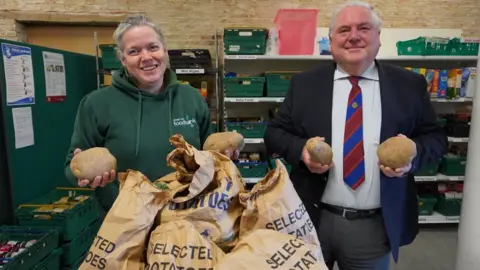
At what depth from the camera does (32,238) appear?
2281 mm

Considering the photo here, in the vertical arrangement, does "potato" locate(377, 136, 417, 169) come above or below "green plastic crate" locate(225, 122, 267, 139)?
above

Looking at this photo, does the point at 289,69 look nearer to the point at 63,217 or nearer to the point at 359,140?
the point at 63,217

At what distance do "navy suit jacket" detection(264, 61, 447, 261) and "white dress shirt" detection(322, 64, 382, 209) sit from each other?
0.9 inches

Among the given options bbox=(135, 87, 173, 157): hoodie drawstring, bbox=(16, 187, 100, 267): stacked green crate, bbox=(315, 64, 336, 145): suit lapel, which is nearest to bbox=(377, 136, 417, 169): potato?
bbox=(315, 64, 336, 145): suit lapel

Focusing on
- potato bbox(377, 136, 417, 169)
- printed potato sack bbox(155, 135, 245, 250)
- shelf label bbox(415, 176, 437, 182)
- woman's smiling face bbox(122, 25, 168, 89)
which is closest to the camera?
printed potato sack bbox(155, 135, 245, 250)

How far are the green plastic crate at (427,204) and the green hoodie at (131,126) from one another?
11.0ft

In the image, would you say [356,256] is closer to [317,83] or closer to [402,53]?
[317,83]

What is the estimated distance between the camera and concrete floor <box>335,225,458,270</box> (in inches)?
122

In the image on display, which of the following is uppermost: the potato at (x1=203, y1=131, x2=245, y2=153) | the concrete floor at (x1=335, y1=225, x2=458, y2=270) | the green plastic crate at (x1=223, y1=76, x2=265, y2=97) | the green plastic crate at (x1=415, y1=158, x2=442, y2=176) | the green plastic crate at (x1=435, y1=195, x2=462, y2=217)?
the green plastic crate at (x1=223, y1=76, x2=265, y2=97)

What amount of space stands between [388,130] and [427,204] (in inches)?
120

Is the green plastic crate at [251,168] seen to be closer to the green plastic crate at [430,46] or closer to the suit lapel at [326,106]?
the green plastic crate at [430,46]

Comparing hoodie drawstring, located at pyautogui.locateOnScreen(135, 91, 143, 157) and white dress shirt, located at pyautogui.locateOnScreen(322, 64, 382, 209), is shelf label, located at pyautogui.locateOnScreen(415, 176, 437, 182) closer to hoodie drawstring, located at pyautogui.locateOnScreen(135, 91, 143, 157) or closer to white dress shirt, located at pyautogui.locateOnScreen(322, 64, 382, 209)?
white dress shirt, located at pyautogui.locateOnScreen(322, 64, 382, 209)

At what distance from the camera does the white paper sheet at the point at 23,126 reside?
2.57 meters

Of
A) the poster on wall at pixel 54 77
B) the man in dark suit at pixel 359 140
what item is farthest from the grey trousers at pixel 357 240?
the poster on wall at pixel 54 77
